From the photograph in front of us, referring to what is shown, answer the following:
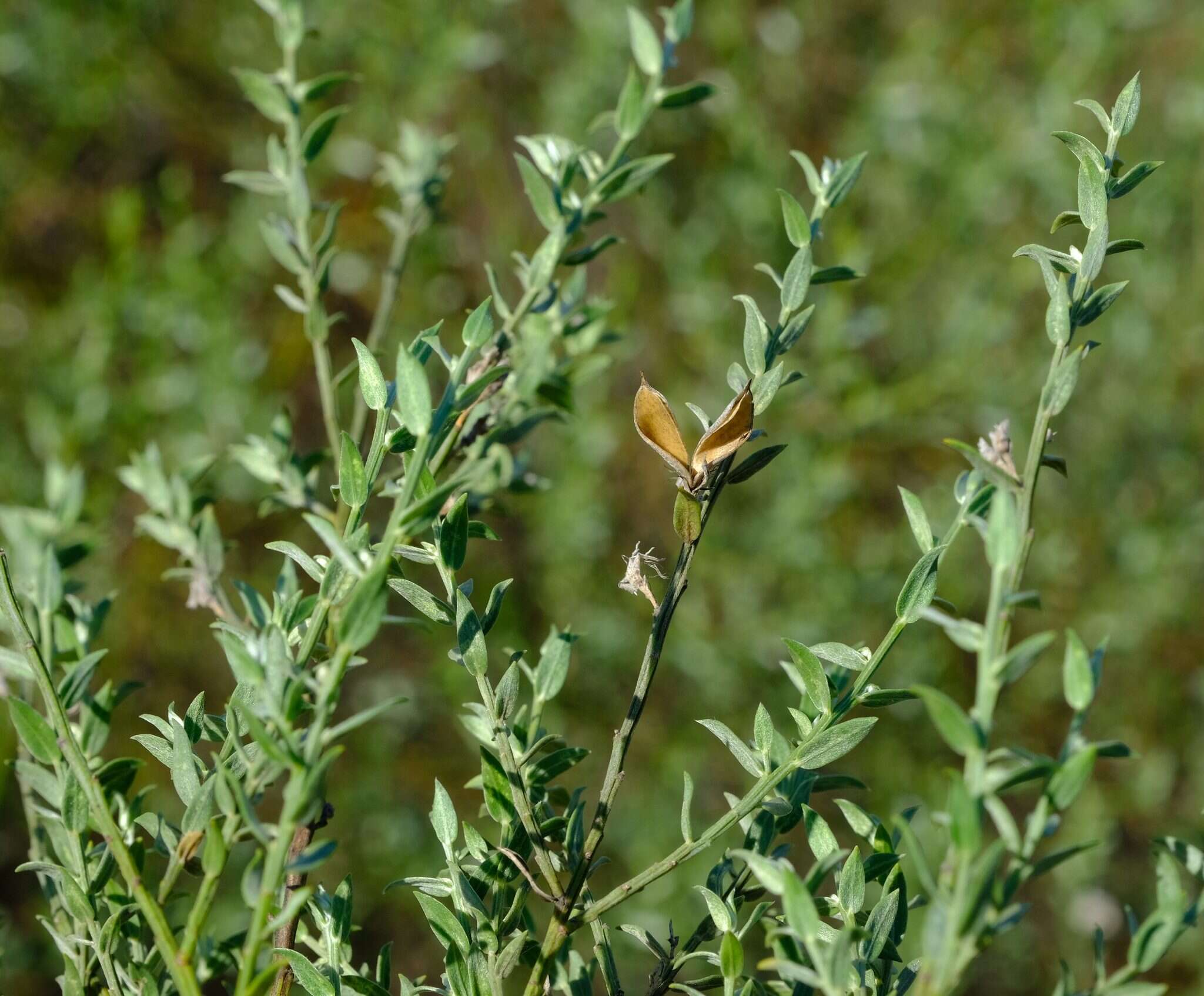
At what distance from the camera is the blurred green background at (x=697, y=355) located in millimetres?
1611

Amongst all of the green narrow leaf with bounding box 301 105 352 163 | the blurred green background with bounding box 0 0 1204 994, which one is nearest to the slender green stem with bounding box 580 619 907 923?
the green narrow leaf with bounding box 301 105 352 163

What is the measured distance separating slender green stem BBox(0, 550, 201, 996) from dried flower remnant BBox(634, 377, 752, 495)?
10.2 inches

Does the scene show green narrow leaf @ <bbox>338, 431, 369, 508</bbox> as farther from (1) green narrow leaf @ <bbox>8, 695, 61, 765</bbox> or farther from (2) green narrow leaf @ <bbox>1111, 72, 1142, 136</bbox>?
(2) green narrow leaf @ <bbox>1111, 72, 1142, 136</bbox>

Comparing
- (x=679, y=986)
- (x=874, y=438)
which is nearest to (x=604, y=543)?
(x=874, y=438)

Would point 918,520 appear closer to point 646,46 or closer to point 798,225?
point 798,225

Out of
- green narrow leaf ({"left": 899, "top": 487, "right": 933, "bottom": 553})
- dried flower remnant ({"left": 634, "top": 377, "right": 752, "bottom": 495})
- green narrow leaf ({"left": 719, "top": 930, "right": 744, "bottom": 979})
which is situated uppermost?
dried flower remnant ({"left": 634, "top": 377, "right": 752, "bottom": 495})

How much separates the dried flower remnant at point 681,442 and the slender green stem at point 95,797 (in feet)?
0.85

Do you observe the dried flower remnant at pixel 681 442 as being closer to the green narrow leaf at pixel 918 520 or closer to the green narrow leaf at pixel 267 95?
the green narrow leaf at pixel 918 520

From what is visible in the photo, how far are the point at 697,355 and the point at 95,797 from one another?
158 centimetres

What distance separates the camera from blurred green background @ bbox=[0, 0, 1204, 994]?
1611mm

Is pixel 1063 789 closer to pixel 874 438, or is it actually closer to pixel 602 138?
pixel 874 438

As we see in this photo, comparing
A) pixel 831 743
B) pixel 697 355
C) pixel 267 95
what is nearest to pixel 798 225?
pixel 831 743

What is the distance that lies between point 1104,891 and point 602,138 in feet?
5.26

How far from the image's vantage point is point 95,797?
15.8 inches
